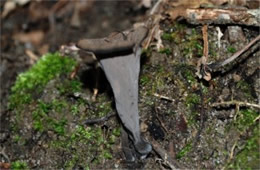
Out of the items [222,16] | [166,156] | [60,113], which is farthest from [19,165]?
[222,16]

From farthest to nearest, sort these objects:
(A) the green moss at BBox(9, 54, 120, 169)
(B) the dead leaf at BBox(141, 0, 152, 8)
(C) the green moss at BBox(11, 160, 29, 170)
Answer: (B) the dead leaf at BBox(141, 0, 152, 8)
(C) the green moss at BBox(11, 160, 29, 170)
(A) the green moss at BBox(9, 54, 120, 169)

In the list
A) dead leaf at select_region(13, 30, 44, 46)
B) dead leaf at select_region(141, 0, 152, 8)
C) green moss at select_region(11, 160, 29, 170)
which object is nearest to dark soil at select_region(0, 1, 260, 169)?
green moss at select_region(11, 160, 29, 170)

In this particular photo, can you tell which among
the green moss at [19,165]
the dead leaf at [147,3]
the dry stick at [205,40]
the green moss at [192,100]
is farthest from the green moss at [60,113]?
the dead leaf at [147,3]

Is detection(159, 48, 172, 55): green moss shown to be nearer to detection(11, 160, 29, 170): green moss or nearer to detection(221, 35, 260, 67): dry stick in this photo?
detection(221, 35, 260, 67): dry stick

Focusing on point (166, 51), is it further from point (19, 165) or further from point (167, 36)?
point (19, 165)

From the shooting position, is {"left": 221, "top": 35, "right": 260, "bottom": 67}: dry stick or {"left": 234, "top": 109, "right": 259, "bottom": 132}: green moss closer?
{"left": 234, "top": 109, "right": 259, "bottom": 132}: green moss
